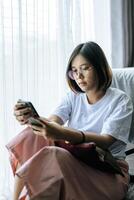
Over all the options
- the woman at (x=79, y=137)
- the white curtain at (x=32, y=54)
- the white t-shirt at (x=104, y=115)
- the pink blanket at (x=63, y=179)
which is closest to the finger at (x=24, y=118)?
the woman at (x=79, y=137)

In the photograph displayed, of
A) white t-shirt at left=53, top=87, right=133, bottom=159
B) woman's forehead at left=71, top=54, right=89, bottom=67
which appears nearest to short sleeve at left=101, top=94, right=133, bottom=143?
white t-shirt at left=53, top=87, right=133, bottom=159

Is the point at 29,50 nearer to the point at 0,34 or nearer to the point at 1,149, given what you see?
the point at 0,34

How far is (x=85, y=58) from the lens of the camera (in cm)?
148

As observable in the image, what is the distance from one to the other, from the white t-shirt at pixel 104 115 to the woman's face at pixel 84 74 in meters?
0.09

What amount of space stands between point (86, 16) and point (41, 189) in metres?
1.43

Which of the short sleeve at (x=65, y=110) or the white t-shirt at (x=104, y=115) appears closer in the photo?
the white t-shirt at (x=104, y=115)

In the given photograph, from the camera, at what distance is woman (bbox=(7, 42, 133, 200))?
1162 millimetres

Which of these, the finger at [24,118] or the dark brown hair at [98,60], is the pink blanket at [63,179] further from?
the dark brown hair at [98,60]

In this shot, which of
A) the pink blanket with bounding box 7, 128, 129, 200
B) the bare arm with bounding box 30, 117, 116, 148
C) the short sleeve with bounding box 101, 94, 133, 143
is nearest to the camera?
the pink blanket with bounding box 7, 128, 129, 200

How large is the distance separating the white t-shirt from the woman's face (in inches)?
3.6

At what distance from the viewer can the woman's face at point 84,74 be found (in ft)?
4.84

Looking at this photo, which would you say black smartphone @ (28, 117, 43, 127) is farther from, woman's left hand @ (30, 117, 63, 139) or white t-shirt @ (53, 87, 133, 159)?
white t-shirt @ (53, 87, 133, 159)

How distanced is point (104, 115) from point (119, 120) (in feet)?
0.32

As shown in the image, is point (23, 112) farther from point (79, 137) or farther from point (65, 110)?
point (65, 110)
